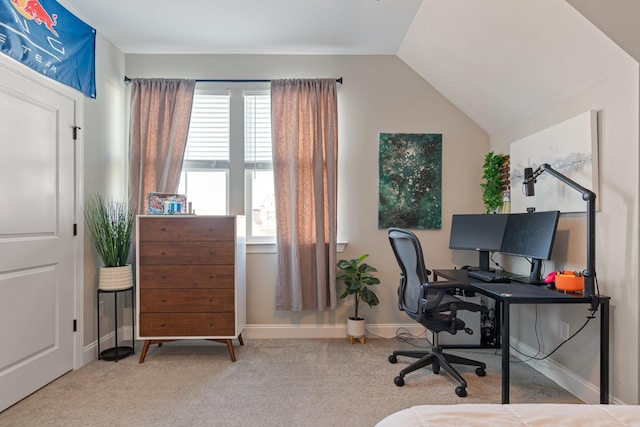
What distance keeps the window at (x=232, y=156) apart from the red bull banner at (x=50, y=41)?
95 centimetres

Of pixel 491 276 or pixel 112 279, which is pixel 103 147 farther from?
pixel 491 276

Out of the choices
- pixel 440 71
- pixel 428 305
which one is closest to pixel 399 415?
pixel 428 305

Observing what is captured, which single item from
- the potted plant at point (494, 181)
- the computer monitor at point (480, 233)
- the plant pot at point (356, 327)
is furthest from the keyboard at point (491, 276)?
the plant pot at point (356, 327)

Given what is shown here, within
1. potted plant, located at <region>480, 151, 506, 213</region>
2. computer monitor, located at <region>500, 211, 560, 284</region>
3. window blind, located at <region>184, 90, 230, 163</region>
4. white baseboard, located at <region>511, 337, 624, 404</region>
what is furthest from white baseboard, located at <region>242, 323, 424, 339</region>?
window blind, located at <region>184, 90, 230, 163</region>

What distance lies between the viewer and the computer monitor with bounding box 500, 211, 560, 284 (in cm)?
244

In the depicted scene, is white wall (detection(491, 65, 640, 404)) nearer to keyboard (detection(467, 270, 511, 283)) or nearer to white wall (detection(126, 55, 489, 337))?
keyboard (detection(467, 270, 511, 283))

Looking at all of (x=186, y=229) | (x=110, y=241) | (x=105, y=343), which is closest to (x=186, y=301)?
(x=186, y=229)

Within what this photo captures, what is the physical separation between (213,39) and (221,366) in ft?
9.07

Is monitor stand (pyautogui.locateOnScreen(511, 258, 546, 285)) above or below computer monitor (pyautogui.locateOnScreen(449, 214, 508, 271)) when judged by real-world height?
below

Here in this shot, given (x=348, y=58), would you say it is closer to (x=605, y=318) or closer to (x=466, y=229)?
(x=466, y=229)

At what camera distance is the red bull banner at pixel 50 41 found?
7.55 ft

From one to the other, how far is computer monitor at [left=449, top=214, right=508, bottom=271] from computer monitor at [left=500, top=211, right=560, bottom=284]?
0.11 metres

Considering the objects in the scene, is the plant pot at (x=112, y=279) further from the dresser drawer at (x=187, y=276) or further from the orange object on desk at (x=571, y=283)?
the orange object on desk at (x=571, y=283)

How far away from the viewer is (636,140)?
2016 mm
